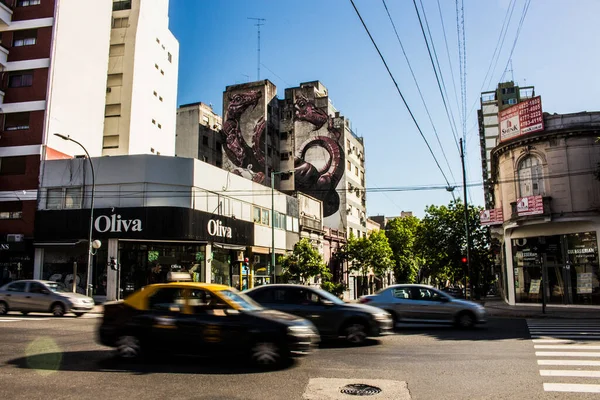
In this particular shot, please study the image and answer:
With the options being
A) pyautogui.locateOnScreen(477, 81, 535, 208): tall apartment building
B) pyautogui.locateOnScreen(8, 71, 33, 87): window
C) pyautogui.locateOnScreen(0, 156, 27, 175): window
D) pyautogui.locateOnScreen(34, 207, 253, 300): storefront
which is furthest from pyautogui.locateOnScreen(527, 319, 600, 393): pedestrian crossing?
pyautogui.locateOnScreen(477, 81, 535, 208): tall apartment building

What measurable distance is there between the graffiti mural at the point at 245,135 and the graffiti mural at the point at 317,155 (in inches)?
205

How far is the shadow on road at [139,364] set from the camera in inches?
332

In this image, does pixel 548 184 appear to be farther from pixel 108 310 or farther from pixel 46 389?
pixel 46 389

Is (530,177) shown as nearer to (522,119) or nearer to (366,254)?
(522,119)

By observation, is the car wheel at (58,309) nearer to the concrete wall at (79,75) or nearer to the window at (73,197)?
the window at (73,197)

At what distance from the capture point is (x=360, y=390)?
23.6ft

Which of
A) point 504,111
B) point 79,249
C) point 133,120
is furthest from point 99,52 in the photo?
point 504,111

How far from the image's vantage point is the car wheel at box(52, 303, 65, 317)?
19.9 metres

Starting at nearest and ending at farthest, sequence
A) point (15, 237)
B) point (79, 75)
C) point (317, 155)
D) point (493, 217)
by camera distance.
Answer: point (15, 237) → point (493, 217) → point (79, 75) → point (317, 155)

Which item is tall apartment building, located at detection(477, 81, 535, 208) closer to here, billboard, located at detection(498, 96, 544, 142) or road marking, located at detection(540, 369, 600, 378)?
billboard, located at detection(498, 96, 544, 142)

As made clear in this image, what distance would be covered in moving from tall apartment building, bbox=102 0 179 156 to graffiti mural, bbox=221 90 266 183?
1555 centimetres

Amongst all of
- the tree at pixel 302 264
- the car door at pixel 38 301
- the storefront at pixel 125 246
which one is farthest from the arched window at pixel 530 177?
the car door at pixel 38 301

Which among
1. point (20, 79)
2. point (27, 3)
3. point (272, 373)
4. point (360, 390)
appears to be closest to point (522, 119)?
point (272, 373)

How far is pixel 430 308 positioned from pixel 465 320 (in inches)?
48.2
